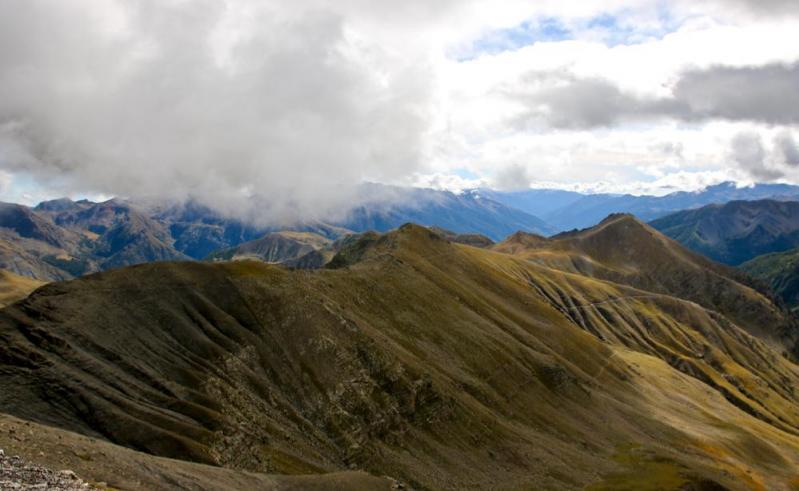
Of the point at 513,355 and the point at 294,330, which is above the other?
the point at 294,330

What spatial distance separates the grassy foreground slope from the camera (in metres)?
84.0

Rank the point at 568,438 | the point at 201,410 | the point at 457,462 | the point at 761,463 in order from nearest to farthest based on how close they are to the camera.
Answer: the point at 201,410 → the point at 457,462 → the point at 568,438 → the point at 761,463

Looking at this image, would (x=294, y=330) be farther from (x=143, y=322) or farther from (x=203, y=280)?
(x=143, y=322)

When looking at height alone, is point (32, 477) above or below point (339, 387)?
above

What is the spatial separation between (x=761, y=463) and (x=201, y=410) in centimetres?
16935

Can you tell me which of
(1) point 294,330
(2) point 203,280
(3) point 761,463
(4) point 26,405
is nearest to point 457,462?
(1) point 294,330

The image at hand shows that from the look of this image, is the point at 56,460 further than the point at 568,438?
No

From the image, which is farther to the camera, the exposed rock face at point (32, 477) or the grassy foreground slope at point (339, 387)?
the grassy foreground slope at point (339, 387)

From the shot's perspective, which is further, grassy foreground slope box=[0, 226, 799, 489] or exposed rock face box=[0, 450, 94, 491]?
grassy foreground slope box=[0, 226, 799, 489]

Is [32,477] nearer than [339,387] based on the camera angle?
Yes

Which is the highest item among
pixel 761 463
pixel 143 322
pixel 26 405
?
pixel 143 322

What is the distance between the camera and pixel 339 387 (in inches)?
4537

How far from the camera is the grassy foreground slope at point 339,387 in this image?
84.0 meters

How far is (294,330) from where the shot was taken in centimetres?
12144
